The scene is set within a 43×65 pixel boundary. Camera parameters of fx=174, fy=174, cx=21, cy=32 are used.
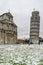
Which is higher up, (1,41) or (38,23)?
(38,23)

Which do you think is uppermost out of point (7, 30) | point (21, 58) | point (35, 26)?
point (35, 26)

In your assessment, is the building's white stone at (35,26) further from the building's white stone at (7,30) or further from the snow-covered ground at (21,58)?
the snow-covered ground at (21,58)

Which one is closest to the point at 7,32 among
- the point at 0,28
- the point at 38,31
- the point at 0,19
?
the point at 0,28

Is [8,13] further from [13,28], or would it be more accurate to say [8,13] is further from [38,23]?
[38,23]

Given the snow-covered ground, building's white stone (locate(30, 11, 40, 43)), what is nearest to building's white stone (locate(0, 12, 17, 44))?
building's white stone (locate(30, 11, 40, 43))

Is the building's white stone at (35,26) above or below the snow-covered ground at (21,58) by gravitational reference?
above

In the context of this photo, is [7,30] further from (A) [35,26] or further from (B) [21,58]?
(B) [21,58]

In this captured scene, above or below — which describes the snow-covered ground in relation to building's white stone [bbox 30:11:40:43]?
below

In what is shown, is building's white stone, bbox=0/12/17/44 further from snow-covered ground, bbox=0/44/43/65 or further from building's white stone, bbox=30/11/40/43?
snow-covered ground, bbox=0/44/43/65

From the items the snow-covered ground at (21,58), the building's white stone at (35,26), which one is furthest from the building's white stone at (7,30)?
the snow-covered ground at (21,58)

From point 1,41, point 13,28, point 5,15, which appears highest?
point 5,15

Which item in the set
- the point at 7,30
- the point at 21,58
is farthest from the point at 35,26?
the point at 21,58

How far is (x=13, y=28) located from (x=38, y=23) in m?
9.92

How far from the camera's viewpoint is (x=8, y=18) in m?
42.3
